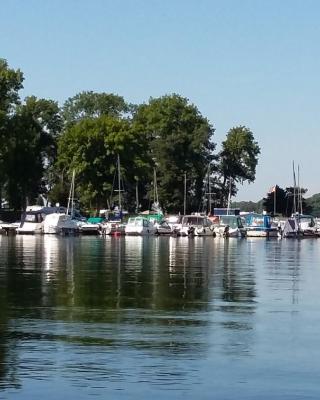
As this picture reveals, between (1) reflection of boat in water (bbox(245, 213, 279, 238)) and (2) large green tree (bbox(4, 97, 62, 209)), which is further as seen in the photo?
(2) large green tree (bbox(4, 97, 62, 209))

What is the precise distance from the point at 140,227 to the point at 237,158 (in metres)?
50.6

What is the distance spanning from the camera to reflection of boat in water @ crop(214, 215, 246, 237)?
11681cm

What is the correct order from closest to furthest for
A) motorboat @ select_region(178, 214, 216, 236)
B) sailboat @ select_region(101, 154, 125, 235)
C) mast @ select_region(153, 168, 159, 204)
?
sailboat @ select_region(101, 154, 125, 235)
motorboat @ select_region(178, 214, 216, 236)
mast @ select_region(153, 168, 159, 204)

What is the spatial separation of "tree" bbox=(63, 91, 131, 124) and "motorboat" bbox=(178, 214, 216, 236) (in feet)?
125

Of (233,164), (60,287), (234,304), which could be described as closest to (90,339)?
(234,304)

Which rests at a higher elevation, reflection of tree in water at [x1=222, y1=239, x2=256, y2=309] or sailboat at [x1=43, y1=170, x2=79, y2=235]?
sailboat at [x1=43, y1=170, x2=79, y2=235]

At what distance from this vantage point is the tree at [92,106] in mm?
158750

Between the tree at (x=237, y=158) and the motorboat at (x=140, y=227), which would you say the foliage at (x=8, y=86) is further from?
the tree at (x=237, y=158)

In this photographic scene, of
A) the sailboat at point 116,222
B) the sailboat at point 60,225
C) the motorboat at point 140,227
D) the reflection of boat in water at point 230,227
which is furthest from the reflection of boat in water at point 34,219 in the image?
the reflection of boat in water at point 230,227

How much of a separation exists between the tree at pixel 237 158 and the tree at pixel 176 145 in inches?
248

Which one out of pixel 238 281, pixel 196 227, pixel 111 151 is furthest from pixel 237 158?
pixel 238 281

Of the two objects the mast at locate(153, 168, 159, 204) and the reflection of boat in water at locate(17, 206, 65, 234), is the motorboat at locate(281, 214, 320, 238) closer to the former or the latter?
the mast at locate(153, 168, 159, 204)

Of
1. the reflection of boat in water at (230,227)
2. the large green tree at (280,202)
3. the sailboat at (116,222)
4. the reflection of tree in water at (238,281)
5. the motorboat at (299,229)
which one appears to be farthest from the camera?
the large green tree at (280,202)

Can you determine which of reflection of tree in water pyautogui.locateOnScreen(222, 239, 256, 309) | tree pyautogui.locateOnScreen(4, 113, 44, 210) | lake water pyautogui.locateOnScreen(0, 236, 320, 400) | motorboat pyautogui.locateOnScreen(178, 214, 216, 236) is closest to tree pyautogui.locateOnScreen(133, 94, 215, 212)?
tree pyautogui.locateOnScreen(4, 113, 44, 210)
